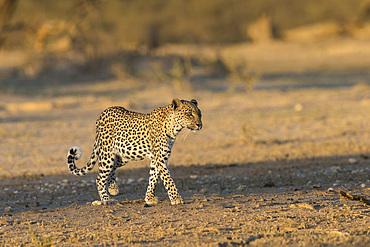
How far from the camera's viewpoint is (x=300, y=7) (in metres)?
49.6

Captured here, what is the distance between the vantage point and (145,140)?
8.05 meters

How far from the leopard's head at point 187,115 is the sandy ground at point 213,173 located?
93cm

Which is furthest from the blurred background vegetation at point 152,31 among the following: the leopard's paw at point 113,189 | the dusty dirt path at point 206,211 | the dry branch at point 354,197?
the dry branch at point 354,197

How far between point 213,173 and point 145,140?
2841 mm

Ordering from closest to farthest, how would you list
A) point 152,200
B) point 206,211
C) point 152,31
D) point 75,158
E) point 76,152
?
point 206,211 → point 152,200 → point 76,152 → point 75,158 → point 152,31

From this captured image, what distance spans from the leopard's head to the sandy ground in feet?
3.05

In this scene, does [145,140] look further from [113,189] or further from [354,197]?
[354,197]

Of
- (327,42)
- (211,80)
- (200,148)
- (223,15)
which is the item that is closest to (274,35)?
(327,42)

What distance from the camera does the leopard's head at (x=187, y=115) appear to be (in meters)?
7.74

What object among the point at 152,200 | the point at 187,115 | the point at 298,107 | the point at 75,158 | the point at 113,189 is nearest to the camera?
the point at 187,115

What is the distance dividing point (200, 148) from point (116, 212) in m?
6.18

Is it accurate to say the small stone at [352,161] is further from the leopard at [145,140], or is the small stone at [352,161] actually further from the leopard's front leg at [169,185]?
the leopard's front leg at [169,185]

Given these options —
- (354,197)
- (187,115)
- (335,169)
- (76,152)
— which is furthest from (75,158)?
(335,169)

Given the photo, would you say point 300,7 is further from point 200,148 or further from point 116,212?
point 116,212
